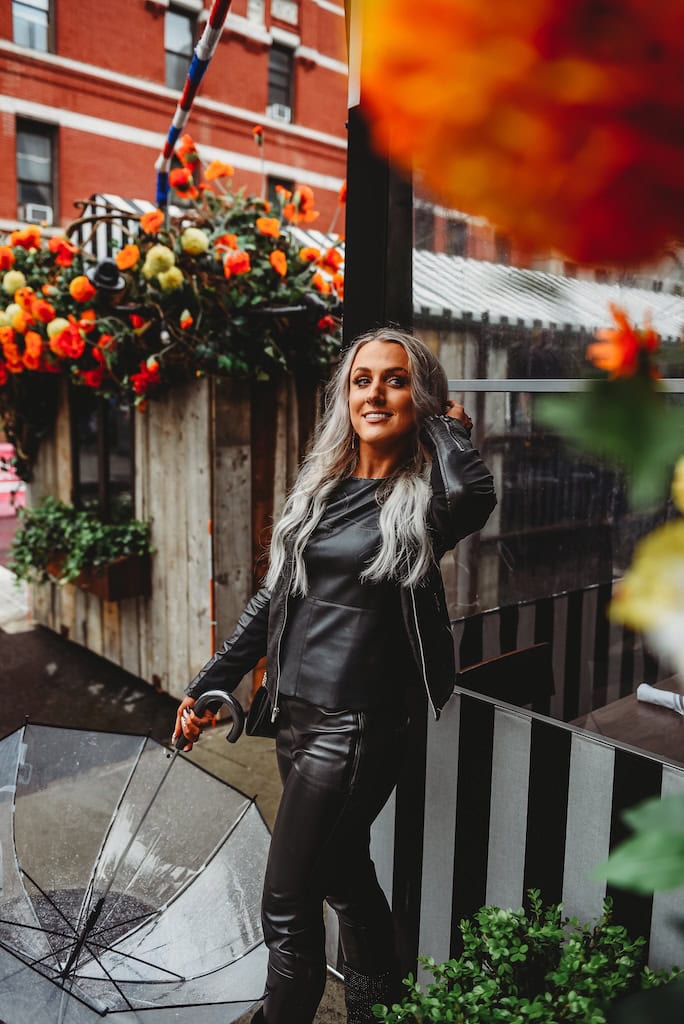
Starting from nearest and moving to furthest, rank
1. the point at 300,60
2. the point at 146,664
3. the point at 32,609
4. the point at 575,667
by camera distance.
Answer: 1. the point at 575,667
2. the point at 146,664
3. the point at 32,609
4. the point at 300,60

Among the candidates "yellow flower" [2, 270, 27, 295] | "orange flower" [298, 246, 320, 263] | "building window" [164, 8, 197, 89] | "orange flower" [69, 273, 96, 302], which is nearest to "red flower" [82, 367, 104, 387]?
"orange flower" [69, 273, 96, 302]

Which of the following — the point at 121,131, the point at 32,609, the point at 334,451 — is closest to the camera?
the point at 334,451

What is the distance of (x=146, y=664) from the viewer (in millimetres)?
6039

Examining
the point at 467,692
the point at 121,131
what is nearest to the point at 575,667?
the point at 467,692

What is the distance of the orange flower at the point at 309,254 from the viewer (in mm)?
5172

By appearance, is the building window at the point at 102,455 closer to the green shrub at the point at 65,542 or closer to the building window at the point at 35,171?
the green shrub at the point at 65,542

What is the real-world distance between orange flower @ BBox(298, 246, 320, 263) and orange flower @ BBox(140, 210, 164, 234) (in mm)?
928

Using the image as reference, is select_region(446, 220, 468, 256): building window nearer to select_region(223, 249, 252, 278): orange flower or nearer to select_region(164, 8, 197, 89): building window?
select_region(223, 249, 252, 278): orange flower

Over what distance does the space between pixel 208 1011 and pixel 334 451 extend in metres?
1.55

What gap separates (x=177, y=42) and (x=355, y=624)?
16412 mm

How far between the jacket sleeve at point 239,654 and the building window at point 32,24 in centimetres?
1467

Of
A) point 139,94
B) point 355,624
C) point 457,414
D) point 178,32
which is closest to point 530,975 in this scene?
point 355,624

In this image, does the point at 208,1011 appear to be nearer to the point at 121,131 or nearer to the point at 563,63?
the point at 563,63

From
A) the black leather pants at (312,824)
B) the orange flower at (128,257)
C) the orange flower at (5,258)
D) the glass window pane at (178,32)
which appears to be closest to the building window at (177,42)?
the glass window pane at (178,32)
